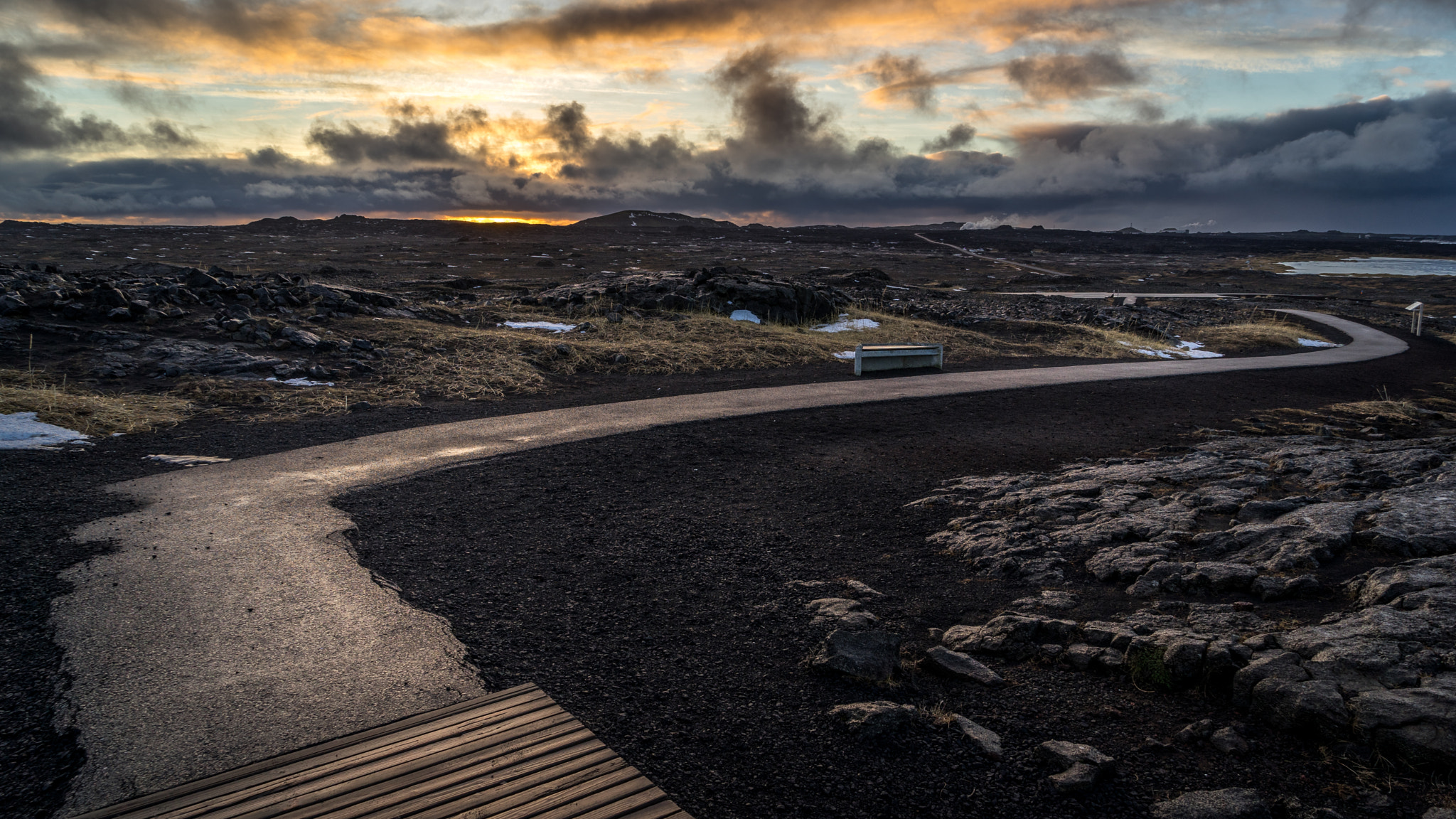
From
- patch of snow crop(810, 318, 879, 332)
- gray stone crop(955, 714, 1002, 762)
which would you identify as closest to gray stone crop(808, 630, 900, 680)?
gray stone crop(955, 714, 1002, 762)

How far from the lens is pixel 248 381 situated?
37.7 ft

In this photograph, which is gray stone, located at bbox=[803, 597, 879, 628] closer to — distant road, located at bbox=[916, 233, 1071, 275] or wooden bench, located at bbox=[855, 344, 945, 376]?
wooden bench, located at bbox=[855, 344, 945, 376]

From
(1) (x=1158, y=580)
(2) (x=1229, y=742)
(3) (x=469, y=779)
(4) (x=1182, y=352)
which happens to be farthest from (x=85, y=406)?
(4) (x=1182, y=352)

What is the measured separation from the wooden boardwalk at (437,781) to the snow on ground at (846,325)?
18319 millimetres

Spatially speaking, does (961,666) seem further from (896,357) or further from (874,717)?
(896,357)

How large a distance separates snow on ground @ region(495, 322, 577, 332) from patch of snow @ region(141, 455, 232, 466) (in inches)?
424

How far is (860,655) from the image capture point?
12.7ft

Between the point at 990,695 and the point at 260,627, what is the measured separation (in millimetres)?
4153

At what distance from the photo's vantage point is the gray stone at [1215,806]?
2721 millimetres

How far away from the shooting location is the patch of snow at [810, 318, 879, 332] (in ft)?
69.0

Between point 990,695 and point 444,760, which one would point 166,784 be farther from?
point 990,695

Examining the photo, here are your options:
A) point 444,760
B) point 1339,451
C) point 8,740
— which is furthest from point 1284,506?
point 8,740

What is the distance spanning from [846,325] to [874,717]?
62.6 feet

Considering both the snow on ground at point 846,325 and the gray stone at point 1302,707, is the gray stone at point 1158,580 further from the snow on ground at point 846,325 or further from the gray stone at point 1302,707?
the snow on ground at point 846,325
